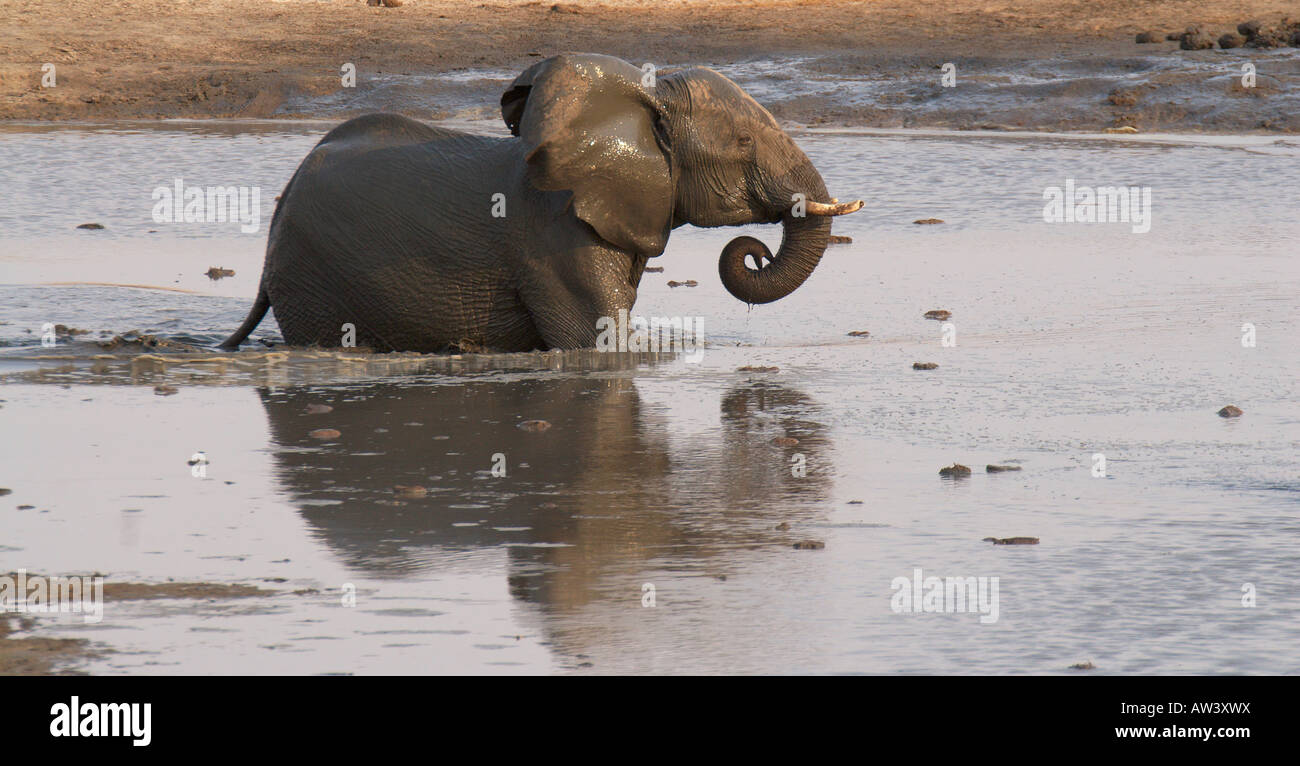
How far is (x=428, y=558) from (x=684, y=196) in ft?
12.1

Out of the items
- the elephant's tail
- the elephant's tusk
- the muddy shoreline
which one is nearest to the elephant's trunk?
the elephant's tusk

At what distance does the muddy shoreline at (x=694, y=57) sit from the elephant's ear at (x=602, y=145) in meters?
12.9

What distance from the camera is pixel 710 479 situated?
21.7ft

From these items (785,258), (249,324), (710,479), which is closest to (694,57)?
(249,324)

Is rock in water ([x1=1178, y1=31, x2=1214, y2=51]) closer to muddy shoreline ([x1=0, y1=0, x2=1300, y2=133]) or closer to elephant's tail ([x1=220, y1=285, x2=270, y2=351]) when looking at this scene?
muddy shoreline ([x1=0, y1=0, x2=1300, y2=133])

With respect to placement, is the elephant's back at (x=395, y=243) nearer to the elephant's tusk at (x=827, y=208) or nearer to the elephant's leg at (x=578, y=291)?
the elephant's leg at (x=578, y=291)

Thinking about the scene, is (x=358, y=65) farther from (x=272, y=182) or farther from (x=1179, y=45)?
(x=1179, y=45)

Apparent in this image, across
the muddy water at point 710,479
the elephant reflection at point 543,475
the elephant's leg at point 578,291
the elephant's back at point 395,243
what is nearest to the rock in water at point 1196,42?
the muddy water at point 710,479

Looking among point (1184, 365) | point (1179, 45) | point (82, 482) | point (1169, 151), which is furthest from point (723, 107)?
point (1179, 45)

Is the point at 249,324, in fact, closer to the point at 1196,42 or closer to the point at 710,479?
the point at 710,479

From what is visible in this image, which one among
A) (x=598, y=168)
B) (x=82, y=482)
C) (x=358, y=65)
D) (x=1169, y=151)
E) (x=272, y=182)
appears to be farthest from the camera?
(x=358, y=65)

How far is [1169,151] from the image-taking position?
58.6 ft

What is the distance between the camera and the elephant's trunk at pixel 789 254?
8883mm

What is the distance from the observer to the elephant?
8.64 m
